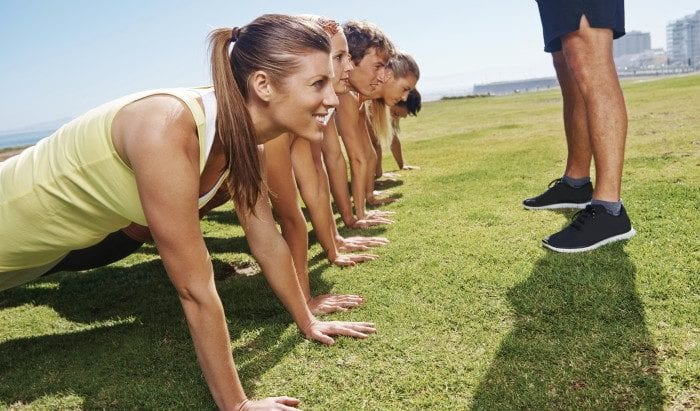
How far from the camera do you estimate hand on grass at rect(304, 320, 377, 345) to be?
275cm

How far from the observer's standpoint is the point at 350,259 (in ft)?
12.9

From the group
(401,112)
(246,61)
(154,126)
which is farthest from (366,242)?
(401,112)

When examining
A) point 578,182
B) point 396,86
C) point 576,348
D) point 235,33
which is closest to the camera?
point 235,33

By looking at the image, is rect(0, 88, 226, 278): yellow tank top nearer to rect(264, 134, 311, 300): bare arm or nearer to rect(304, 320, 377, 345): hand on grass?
rect(264, 134, 311, 300): bare arm

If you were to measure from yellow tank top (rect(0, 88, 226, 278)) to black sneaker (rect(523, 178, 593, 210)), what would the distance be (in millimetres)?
3250

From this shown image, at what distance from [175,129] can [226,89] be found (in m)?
0.28

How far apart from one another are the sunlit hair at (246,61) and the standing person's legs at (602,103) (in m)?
2.27

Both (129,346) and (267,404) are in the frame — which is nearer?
(267,404)

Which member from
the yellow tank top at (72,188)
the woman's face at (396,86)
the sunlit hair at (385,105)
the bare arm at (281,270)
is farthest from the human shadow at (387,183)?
the yellow tank top at (72,188)

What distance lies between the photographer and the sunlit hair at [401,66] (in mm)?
5914

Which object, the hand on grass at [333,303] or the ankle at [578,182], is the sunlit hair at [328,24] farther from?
the ankle at [578,182]

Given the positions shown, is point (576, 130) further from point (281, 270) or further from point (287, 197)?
point (281, 270)

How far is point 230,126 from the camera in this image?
7.04ft

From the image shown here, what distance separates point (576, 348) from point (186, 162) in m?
1.84
